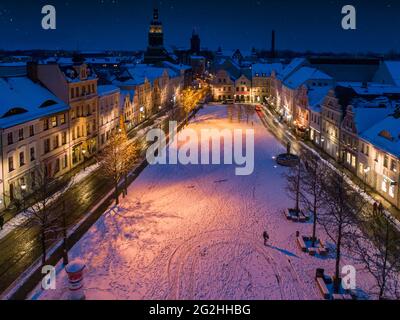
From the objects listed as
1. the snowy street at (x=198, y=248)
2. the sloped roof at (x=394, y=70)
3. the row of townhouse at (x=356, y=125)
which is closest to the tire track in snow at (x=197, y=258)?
the snowy street at (x=198, y=248)

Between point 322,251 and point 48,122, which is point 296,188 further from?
point 48,122

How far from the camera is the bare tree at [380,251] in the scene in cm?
2344

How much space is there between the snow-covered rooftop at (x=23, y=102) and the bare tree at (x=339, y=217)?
2894 centimetres

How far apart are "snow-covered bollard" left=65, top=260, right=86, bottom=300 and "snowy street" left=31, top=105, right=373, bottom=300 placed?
5.37 feet

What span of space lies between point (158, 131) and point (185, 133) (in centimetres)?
565

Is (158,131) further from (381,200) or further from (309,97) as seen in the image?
(381,200)

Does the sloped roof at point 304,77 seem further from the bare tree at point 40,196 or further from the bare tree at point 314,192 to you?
the bare tree at point 40,196

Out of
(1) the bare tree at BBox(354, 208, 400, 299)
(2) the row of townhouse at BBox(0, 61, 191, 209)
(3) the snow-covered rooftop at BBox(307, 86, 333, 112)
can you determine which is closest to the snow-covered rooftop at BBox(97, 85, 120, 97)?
(2) the row of townhouse at BBox(0, 61, 191, 209)

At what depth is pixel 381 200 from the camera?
41438 millimetres

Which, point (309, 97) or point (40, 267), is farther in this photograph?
point (309, 97)

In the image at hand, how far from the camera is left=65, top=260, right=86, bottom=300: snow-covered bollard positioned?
2222cm
